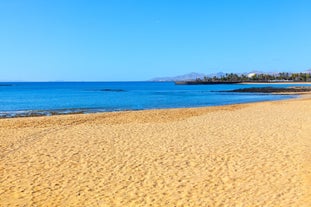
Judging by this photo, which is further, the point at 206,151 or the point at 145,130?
the point at 145,130

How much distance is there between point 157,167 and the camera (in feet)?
27.6

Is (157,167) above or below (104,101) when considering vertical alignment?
above

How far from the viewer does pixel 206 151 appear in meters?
10.1

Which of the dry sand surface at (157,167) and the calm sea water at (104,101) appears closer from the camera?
the dry sand surface at (157,167)

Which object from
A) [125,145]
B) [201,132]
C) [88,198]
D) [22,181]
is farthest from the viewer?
[201,132]

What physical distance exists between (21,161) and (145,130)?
630cm

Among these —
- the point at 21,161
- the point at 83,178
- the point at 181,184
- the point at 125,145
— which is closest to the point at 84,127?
the point at 125,145

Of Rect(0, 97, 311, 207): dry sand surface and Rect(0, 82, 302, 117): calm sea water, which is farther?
Rect(0, 82, 302, 117): calm sea water

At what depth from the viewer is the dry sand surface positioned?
632 centimetres

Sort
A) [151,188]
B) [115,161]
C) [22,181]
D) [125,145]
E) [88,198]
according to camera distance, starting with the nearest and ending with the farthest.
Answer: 1. [88,198]
2. [151,188]
3. [22,181]
4. [115,161]
5. [125,145]

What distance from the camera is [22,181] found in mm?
7352

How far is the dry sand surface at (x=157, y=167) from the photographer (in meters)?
6.32

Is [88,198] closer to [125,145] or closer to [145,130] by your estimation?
[125,145]

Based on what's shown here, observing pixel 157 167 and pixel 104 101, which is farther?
pixel 104 101
